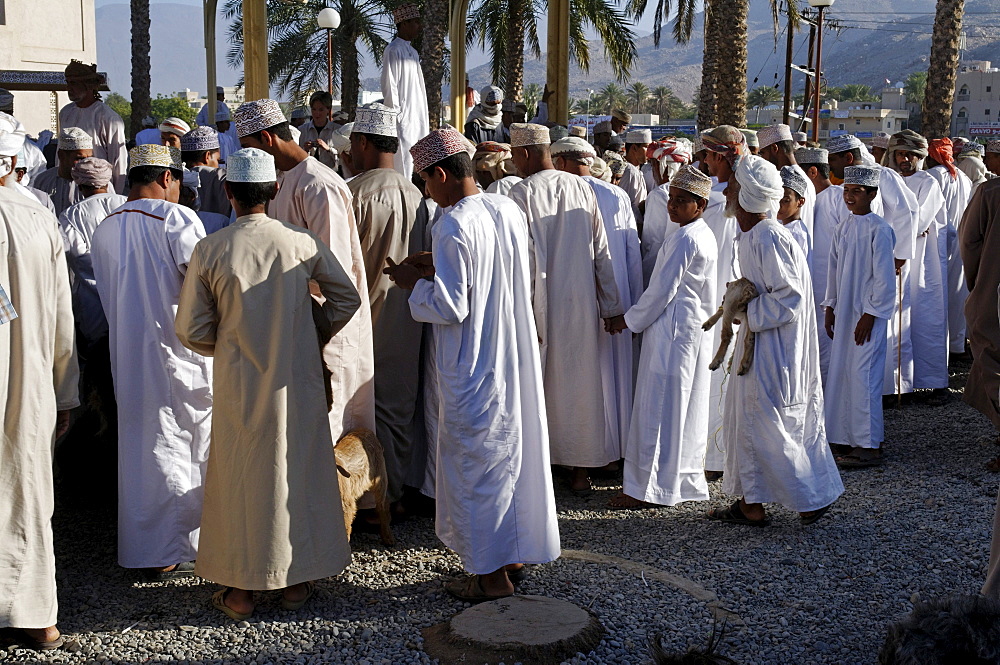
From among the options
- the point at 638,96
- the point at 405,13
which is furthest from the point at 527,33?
the point at 638,96

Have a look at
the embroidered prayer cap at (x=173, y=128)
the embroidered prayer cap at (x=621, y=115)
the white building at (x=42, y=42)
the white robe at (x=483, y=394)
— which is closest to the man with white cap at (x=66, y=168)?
the embroidered prayer cap at (x=173, y=128)

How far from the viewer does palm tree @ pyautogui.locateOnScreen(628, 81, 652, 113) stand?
105 m

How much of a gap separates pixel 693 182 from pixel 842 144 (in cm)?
296

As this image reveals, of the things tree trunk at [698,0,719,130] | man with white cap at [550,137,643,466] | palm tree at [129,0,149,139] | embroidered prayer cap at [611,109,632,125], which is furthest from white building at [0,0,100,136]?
man with white cap at [550,137,643,466]

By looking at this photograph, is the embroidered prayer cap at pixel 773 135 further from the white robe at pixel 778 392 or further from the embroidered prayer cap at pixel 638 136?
the white robe at pixel 778 392

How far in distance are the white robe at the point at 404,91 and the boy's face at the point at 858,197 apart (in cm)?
284

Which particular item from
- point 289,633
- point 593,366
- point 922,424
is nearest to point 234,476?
point 289,633

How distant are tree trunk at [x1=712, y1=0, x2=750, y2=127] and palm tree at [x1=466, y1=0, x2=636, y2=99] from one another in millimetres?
5631

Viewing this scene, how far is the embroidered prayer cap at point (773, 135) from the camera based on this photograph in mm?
7734

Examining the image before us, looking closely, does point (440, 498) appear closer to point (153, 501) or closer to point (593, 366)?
point (153, 501)

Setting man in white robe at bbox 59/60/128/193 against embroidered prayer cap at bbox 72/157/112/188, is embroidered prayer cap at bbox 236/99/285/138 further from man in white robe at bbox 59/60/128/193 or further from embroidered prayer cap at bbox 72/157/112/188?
man in white robe at bbox 59/60/128/193

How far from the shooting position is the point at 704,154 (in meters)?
6.51

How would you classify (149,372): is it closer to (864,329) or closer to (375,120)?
(375,120)

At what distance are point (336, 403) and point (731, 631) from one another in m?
2.06
